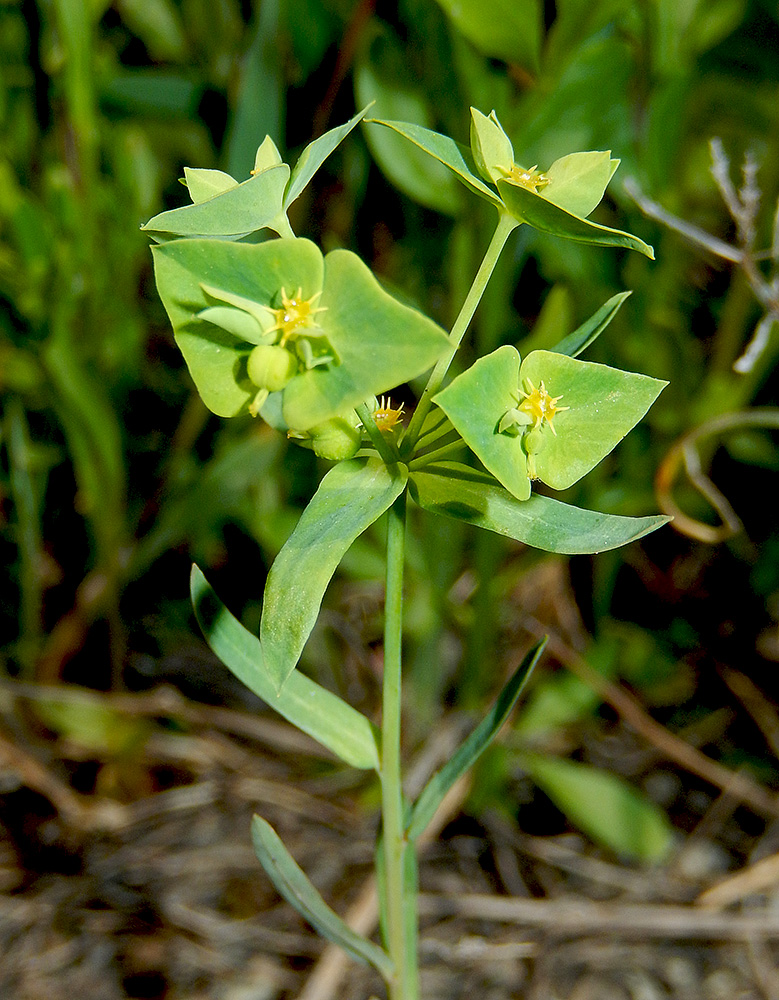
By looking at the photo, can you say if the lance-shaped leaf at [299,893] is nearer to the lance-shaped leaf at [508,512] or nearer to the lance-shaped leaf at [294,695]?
the lance-shaped leaf at [294,695]

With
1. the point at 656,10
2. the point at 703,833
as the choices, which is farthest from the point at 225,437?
the point at 703,833

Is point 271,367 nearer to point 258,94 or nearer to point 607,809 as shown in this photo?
point 258,94

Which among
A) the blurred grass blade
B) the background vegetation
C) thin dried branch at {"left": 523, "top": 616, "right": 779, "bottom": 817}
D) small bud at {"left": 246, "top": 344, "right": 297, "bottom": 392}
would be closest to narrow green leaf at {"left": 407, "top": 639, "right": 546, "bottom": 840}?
small bud at {"left": 246, "top": 344, "right": 297, "bottom": 392}

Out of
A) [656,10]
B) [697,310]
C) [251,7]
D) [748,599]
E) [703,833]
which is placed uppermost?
[656,10]

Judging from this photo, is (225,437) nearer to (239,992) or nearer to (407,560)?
(407,560)

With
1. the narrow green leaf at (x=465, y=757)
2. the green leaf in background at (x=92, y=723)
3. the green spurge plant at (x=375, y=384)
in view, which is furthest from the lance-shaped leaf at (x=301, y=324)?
the green leaf in background at (x=92, y=723)

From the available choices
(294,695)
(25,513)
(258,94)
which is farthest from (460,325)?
(25,513)

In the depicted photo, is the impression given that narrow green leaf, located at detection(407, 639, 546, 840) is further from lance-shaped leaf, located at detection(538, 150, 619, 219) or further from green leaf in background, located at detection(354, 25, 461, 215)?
green leaf in background, located at detection(354, 25, 461, 215)
